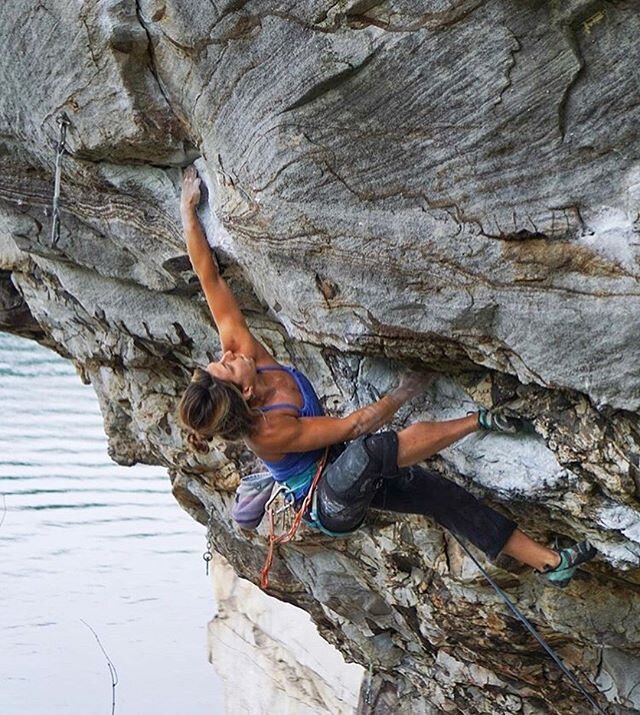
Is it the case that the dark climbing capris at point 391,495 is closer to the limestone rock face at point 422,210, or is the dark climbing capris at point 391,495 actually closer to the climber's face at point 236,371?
the limestone rock face at point 422,210

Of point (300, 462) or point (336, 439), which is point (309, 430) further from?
point (300, 462)

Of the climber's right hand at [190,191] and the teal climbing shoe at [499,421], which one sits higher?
the climber's right hand at [190,191]

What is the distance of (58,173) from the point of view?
5.97 meters

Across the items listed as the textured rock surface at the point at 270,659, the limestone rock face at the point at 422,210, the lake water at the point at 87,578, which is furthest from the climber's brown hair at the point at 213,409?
the lake water at the point at 87,578

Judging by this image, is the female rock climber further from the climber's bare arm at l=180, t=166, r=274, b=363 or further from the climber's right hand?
the climber's right hand

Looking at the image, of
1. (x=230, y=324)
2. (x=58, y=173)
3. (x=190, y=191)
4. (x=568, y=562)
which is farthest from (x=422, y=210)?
(x=58, y=173)

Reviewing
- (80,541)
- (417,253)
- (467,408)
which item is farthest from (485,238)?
(80,541)

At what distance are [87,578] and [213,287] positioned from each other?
742 inches

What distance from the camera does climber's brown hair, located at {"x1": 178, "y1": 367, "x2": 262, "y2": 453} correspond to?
4.25 meters

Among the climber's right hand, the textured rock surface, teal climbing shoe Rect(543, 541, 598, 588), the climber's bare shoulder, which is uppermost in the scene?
the climber's right hand

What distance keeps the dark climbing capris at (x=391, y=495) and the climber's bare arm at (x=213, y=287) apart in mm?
652

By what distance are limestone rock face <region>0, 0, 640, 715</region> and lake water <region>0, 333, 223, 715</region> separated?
1559cm

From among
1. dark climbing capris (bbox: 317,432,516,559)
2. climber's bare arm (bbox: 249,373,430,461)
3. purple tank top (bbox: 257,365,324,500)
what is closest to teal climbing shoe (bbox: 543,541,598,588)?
dark climbing capris (bbox: 317,432,516,559)

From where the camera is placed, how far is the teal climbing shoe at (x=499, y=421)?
4.67 meters
